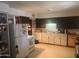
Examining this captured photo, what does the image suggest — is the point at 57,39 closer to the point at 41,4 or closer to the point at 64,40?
the point at 64,40

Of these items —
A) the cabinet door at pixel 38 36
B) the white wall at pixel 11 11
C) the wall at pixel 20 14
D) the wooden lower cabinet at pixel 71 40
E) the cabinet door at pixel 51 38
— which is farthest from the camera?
the cabinet door at pixel 51 38

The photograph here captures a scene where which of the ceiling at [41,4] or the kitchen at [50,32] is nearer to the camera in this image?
the ceiling at [41,4]

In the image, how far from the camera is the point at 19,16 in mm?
3586

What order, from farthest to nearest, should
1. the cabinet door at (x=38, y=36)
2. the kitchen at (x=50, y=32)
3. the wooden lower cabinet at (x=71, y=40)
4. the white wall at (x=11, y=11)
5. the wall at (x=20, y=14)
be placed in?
the cabinet door at (x=38, y=36) < the wooden lower cabinet at (x=71, y=40) < the kitchen at (x=50, y=32) < the wall at (x=20, y=14) < the white wall at (x=11, y=11)

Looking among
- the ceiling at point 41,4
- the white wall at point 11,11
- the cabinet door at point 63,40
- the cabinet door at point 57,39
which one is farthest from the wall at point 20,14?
the cabinet door at point 63,40

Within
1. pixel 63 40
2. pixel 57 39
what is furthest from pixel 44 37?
pixel 63 40

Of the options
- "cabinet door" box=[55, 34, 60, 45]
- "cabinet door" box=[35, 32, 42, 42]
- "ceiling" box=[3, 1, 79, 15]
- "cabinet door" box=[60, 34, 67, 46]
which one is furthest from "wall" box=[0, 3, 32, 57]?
"cabinet door" box=[60, 34, 67, 46]

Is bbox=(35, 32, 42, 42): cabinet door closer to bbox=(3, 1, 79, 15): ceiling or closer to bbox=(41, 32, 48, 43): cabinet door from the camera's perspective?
bbox=(41, 32, 48, 43): cabinet door

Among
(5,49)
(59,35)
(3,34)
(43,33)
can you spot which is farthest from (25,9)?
(59,35)

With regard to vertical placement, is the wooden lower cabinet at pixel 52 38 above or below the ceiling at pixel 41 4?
below

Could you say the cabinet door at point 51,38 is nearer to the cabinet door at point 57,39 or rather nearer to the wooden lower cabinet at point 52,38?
the wooden lower cabinet at point 52,38

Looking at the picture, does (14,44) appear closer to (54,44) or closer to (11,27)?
(11,27)

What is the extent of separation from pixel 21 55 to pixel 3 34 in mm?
889

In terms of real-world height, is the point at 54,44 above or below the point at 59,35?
below
